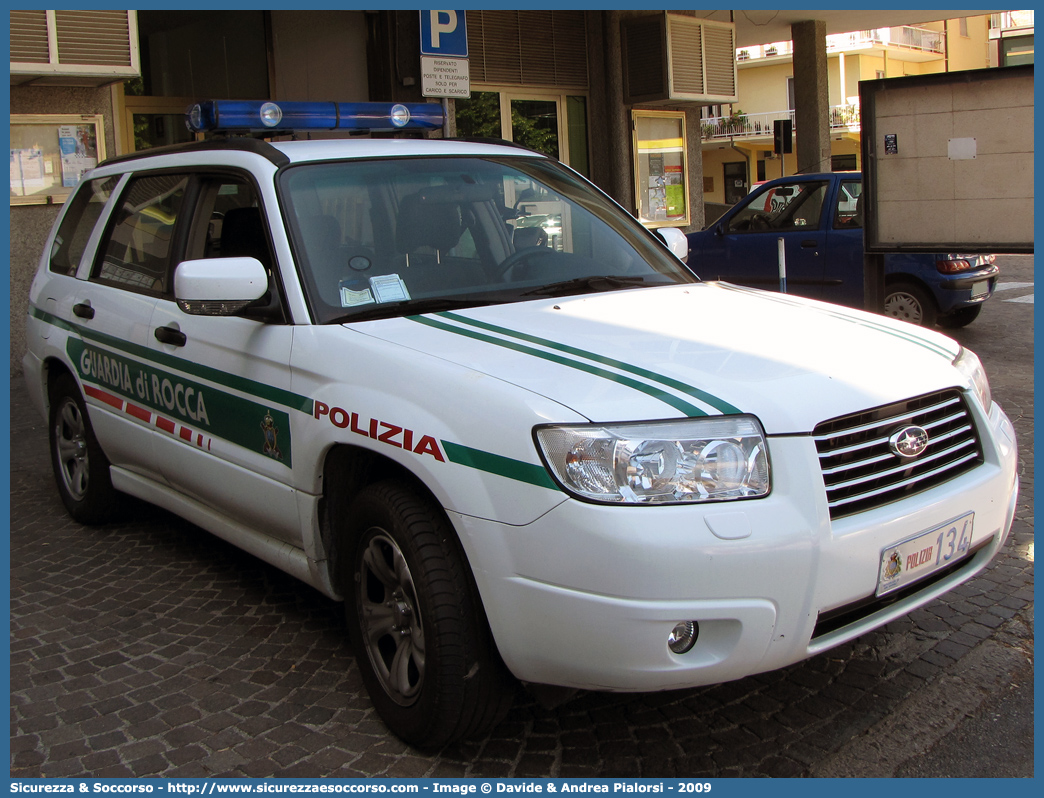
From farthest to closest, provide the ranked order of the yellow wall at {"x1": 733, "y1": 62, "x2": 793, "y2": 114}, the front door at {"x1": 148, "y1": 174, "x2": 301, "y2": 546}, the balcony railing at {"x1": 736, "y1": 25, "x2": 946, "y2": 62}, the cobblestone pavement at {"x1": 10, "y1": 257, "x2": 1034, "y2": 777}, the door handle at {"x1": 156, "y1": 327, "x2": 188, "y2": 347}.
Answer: the yellow wall at {"x1": 733, "y1": 62, "x2": 793, "y2": 114} → the balcony railing at {"x1": 736, "y1": 25, "x2": 946, "y2": 62} → the door handle at {"x1": 156, "y1": 327, "x2": 188, "y2": 347} → the front door at {"x1": 148, "y1": 174, "x2": 301, "y2": 546} → the cobblestone pavement at {"x1": 10, "y1": 257, "x2": 1034, "y2": 777}

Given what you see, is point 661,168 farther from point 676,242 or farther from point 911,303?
→ point 676,242

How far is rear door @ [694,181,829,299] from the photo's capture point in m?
10.2

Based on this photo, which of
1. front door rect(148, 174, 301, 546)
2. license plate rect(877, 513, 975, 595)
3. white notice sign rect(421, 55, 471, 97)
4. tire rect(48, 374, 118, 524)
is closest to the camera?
license plate rect(877, 513, 975, 595)

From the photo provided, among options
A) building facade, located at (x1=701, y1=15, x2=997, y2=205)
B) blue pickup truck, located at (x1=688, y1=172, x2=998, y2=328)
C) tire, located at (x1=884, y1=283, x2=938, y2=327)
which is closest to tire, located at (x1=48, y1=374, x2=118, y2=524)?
blue pickup truck, located at (x1=688, y1=172, x2=998, y2=328)

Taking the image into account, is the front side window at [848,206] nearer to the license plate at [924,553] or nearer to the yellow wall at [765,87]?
the license plate at [924,553]

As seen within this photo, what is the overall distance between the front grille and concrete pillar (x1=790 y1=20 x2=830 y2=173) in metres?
15.7

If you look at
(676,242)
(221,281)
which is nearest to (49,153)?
(676,242)

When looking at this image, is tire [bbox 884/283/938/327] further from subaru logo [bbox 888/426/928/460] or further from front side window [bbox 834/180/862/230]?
subaru logo [bbox 888/426/928/460]

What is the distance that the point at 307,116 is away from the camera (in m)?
4.48

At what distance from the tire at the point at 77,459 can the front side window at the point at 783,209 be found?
7290mm

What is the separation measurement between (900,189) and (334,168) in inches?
175

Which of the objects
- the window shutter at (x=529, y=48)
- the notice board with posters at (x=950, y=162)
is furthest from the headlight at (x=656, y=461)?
the window shutter at (x=529, y=48)

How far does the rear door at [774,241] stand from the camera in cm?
1020

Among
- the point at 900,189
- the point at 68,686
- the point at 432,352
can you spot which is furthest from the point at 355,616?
the point at 900,189
